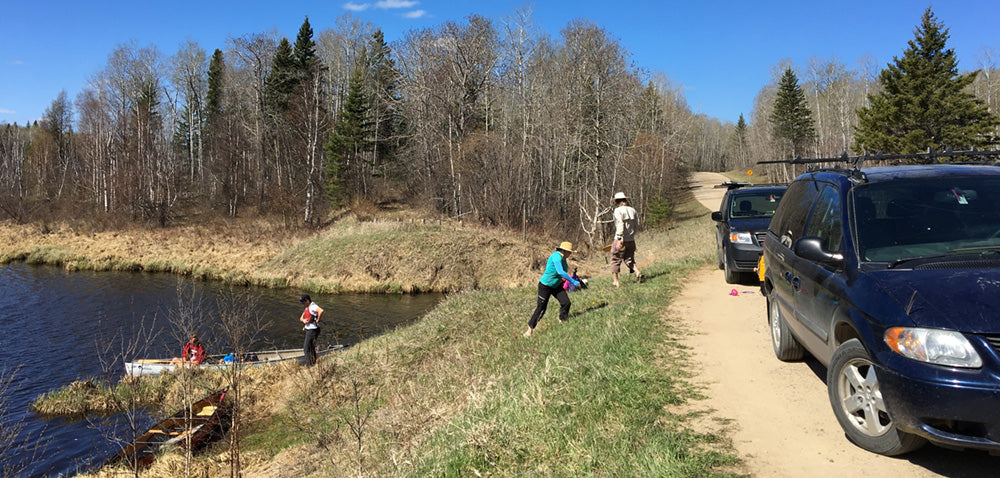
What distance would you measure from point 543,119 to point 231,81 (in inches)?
1332

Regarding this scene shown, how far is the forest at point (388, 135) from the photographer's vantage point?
1404 inches

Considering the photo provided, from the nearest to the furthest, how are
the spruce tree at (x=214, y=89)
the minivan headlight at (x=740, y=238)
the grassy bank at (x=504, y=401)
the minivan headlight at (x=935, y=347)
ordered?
the minivan headlight at (x=935, y=347) < the grassy bank at (x=504, y=401) < the minivan headlight at (x=740, y=238) < the spruce tree at (x=214, y=89)

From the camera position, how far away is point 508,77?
37438 millimetres

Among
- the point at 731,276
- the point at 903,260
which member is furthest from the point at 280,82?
the point at 903,260

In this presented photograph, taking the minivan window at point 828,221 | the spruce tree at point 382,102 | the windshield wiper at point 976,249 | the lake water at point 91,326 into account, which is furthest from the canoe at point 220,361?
the spruce tree at point 382,102

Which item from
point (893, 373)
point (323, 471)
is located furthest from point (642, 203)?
point (893, 373)

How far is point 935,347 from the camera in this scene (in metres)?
3.17

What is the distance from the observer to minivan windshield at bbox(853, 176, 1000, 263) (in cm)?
408

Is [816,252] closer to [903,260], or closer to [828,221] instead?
[903,260]

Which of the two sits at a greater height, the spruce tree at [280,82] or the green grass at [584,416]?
the spruce tree at [280,82]

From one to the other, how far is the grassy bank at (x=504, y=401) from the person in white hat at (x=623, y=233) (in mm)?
575

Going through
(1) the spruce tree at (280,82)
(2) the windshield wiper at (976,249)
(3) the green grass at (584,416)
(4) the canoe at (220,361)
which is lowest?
(4) the canoe at (220,361)

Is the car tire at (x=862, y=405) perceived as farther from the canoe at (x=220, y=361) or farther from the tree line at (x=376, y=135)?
the tree line at (x=376, y=135)

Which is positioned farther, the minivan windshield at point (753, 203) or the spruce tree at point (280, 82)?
the spruce tree at point (280, 82)
